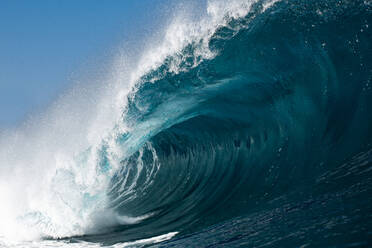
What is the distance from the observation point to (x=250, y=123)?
8117 millimetres

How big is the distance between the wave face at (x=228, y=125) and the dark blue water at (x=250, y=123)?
0.08ft

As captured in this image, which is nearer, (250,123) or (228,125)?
(250,123)

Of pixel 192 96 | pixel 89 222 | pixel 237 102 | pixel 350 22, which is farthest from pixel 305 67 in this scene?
pixel 89 222

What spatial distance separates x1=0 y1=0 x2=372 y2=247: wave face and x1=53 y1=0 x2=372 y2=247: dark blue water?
24mm

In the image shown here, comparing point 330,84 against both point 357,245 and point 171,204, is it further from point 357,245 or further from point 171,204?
point 357,245

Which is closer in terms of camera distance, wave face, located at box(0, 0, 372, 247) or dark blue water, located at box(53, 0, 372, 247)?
dark blue water, located at box(53, 0, 372, 247)

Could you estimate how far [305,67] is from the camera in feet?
24.4

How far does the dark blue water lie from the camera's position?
523 cm

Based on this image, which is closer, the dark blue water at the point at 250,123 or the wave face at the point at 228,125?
the dark blue water at the point at 250,123

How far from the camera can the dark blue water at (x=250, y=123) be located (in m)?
5.23

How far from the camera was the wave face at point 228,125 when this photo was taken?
590 centimetres

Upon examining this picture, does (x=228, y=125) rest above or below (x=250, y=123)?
above

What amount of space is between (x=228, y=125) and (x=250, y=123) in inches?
26.1

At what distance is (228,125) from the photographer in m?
8.62
